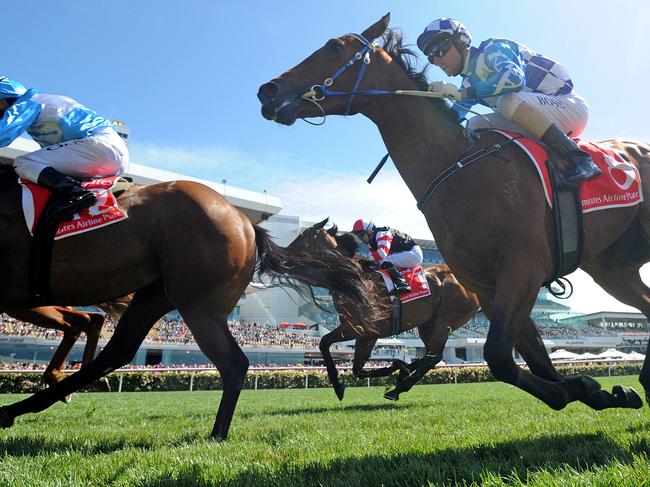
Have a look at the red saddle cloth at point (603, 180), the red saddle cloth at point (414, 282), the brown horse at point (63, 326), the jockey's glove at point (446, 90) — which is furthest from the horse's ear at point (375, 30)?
the red saddle cloth at point (414, 282)

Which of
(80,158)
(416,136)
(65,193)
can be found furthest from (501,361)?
(80,158)

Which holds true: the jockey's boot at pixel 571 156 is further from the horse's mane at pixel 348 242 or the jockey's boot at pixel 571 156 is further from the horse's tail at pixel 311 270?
the horse's mane at pixel 348 242

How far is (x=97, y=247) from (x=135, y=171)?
5013 centimetres

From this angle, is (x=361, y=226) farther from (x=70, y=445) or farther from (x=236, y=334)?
(x=236, y=334)

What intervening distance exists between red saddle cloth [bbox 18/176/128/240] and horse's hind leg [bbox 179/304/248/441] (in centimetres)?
87

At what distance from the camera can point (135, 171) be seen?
4972 cm

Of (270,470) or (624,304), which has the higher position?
(624,304)

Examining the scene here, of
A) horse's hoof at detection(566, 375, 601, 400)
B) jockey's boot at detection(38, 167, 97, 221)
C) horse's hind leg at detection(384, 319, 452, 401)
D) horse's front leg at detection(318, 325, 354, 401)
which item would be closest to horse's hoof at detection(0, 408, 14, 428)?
jockey's boot at detection(38, 167, 97, 221)

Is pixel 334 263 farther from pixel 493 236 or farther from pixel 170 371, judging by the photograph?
pixel 170 371

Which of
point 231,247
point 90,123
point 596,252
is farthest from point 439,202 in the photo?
point 90,123

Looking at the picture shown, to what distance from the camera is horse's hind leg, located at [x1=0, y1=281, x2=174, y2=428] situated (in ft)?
12.0

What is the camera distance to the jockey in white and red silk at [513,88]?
3.21 metres

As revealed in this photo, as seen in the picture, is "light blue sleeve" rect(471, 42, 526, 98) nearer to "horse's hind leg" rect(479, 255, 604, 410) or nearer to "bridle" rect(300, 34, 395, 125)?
"bridle" rect(300, 34, 395, 125)

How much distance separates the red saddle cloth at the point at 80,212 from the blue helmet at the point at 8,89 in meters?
0.59
